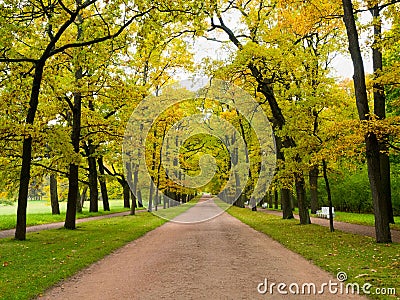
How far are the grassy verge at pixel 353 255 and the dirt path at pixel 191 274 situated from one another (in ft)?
1.42

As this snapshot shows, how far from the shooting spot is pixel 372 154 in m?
12.4

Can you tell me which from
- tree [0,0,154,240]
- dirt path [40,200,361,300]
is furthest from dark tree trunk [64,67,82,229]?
dirt path [40,200,361,300]

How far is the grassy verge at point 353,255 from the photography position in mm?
7402

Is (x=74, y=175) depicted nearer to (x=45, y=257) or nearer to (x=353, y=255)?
(x=45, y=257)

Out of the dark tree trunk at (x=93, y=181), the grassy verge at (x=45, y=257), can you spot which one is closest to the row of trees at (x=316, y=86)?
the grassy verge at (x=45, y=257)

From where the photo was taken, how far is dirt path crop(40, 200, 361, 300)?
652cm

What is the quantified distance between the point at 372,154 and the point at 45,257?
9859 mm

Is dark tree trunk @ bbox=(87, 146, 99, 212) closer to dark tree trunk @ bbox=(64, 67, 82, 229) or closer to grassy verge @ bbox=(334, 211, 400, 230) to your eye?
dark tree trunk @ bbox=(64, 67, 82, 229)

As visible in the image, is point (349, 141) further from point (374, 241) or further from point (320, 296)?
point (320, 296)

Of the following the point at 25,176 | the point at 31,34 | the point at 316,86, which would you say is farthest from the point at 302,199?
the point at 31,34

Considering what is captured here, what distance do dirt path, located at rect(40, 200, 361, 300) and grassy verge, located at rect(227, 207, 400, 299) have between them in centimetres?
43

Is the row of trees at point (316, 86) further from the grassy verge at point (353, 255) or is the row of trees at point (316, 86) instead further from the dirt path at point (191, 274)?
the dirt path at point (191, 274)

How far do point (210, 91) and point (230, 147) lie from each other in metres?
21.0

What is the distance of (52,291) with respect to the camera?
22.3 ft
